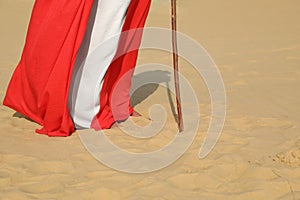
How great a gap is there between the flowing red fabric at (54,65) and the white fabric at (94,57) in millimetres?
97

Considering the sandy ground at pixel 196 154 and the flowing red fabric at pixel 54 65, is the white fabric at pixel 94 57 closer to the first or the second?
the flowing red fabric at pixel 54 65

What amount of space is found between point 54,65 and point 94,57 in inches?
12.4

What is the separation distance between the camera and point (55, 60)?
3602 millimetres

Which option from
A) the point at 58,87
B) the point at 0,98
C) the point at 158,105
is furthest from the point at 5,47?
the point at 58,87

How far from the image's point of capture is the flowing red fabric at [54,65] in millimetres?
3549

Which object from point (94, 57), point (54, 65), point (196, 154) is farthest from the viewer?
point (94, 57)

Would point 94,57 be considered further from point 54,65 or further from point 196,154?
point 196,154

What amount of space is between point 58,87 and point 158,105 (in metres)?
1.29

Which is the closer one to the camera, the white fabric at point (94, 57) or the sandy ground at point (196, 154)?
the sandy ground at point (196, 154)

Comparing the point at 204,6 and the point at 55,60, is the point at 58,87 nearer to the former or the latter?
the point at 55,60

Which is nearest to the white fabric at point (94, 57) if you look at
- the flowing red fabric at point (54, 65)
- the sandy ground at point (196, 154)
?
the flowing red fabric at point (54, 65)

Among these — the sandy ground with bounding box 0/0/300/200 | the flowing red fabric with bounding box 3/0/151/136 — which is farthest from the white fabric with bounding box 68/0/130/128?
the sandy ground with bounding box 0/0/300/200

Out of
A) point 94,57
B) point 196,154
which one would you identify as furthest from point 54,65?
point 196,154

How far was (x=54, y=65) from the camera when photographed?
11.8ft
